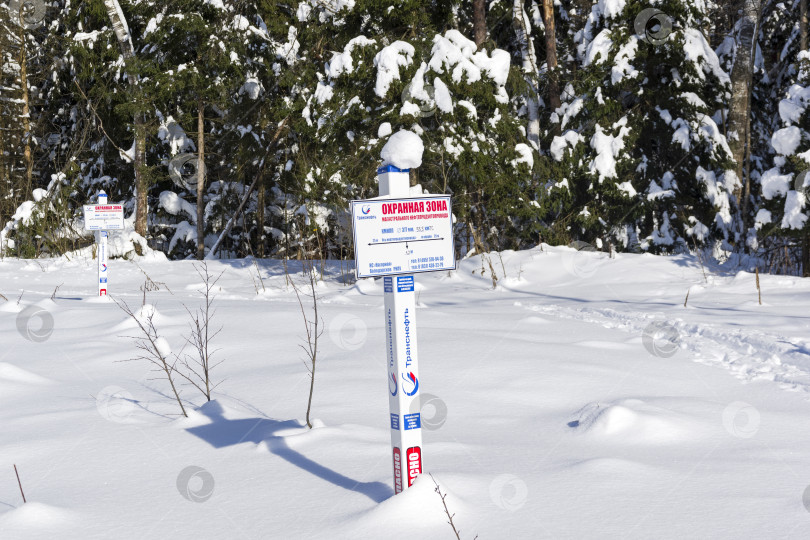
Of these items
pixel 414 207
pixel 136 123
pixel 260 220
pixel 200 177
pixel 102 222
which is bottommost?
pixel 414 207

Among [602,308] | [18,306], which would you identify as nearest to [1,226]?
[18,306]

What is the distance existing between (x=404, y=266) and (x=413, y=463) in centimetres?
90

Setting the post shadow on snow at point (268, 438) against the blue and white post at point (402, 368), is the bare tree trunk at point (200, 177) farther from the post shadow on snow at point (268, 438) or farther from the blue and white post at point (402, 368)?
the blue and white post at point (402, 368)

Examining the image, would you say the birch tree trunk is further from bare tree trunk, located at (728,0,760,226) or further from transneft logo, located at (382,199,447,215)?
transneft logo, located at (382,199,447,215)

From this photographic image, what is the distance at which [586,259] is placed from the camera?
46.0ft

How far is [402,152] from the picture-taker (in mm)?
3246

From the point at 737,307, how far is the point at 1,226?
916 inches

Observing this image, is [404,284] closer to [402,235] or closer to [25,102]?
[402,235]

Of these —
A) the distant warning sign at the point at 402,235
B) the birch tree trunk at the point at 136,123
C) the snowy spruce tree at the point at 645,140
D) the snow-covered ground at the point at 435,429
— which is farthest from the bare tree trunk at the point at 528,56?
the distant warning sign at the point at 402,235

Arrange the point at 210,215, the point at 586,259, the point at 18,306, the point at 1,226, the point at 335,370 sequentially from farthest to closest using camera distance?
the point at 1,226
the point at 210,215
the point at 586,259
the point at 18,306
the point at 335,370

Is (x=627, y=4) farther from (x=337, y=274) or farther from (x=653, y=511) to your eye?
(x=653, y=511)

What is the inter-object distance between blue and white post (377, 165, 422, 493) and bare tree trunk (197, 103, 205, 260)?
17.0m

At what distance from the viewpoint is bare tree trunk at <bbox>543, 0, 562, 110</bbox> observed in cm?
1725

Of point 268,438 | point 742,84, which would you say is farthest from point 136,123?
point 268,438
